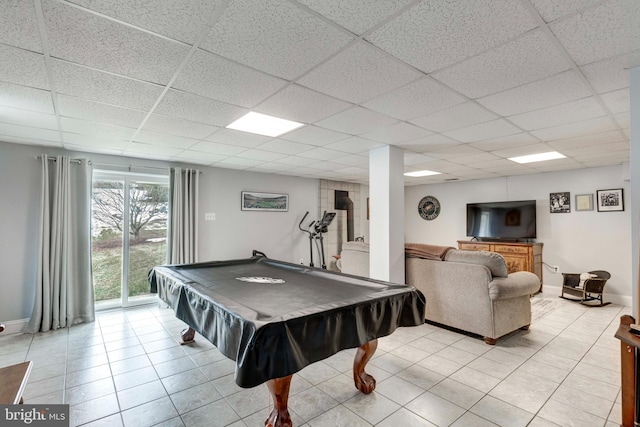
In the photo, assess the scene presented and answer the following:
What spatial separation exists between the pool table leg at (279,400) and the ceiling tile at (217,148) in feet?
9.33

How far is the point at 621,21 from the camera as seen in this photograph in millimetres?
1407

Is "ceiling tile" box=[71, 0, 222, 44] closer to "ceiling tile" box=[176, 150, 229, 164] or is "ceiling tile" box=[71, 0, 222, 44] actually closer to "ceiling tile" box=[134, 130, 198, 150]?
"ceiling tile" box=[134, 130, 198, 150]

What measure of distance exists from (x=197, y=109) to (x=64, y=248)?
293 centimetres

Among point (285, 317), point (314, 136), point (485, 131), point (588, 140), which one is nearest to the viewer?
point (285, 317)

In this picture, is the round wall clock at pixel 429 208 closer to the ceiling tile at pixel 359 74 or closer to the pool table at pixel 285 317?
the pool table at pixel 285 317

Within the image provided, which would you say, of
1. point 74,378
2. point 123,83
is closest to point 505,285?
point 123,83

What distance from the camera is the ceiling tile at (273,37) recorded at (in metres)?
1.36

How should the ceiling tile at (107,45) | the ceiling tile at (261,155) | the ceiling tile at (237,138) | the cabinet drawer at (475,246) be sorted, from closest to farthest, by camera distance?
the ceiling tile at (107,45), the ceiling tile at (237,138), the ceiling tile at (261,155), the cabinet drawer at (475,246)

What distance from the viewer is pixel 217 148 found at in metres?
3.95

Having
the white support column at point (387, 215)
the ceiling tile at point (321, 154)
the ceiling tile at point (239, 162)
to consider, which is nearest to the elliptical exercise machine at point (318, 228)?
the ceiling tile at point (239, 162)

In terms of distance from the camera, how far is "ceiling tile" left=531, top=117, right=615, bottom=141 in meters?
2.89

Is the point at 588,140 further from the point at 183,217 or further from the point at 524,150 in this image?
the point at 183,217

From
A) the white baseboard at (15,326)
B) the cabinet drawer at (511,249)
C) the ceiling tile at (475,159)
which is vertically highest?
the ceiling tile at (475,159)

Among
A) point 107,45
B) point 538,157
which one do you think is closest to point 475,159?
point 538,157
